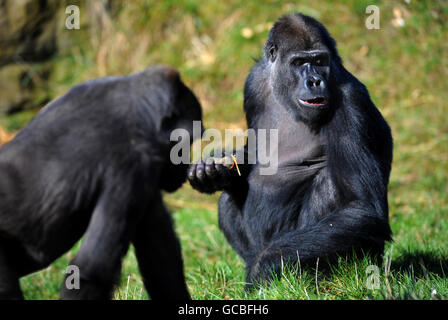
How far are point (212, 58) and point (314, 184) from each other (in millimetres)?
6333

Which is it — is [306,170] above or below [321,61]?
below

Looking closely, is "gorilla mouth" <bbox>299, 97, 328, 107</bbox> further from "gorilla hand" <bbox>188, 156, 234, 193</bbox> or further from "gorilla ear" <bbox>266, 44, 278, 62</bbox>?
"gorilla hand" <bbox>188, 156, 234, 193</bbox>

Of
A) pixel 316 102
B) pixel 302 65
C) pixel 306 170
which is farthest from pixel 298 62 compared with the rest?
pixel 306 170

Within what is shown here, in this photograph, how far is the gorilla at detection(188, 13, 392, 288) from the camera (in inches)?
172

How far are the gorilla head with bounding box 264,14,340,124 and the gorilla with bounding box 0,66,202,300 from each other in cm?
128

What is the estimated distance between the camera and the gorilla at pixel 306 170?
4.36 metres

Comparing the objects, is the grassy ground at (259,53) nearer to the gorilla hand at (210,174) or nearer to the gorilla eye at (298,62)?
the gorilla hand at (210,174)

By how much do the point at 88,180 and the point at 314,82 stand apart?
200 cm

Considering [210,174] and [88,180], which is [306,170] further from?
[88,180]

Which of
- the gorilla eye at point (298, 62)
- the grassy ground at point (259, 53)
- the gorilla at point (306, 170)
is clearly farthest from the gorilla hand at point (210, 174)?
the gorilla eye at point (298, 62)

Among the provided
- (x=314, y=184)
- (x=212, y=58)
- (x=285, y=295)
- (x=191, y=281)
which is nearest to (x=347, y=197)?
(x=314, y=184)

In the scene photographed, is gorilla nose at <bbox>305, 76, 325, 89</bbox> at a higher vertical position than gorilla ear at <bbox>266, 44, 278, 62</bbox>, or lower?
lower

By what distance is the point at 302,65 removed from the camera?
478 cm

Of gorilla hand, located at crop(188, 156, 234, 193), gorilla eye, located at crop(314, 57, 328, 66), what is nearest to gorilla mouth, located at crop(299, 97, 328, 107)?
gorilla eye, located at crop(314, 57, 328, 66)
